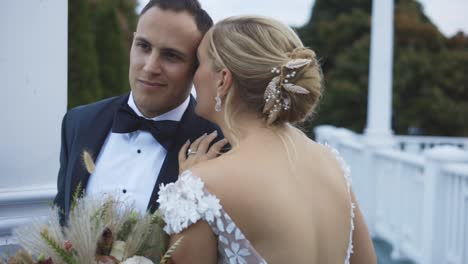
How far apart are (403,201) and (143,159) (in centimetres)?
449

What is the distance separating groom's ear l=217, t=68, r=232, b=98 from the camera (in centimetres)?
194

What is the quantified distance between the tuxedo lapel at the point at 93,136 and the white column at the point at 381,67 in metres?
6.35

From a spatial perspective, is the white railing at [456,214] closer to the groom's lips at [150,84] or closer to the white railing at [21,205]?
the groom's lips at [150,84]

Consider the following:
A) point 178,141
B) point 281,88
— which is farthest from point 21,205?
point 281,88

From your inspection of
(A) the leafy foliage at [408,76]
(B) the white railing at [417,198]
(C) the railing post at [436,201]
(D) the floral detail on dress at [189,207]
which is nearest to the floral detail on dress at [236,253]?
(D) the floral detail on dress at [189,207]

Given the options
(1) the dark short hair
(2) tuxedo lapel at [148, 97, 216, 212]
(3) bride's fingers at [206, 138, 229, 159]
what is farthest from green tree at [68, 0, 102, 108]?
(3) bride's fingers at [206, 138, 229, 159]

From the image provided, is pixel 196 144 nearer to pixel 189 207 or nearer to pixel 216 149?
pixel 216 149

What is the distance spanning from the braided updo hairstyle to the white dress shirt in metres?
0.52

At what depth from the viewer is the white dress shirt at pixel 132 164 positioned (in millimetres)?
2311

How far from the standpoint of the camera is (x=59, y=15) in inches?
99.1

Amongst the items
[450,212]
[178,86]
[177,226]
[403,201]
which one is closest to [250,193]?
[177,226]

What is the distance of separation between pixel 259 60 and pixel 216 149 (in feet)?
1.26

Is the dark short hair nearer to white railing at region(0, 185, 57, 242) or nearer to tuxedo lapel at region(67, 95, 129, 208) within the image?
tuxedo lapel at region(67, 95, 129, 208)

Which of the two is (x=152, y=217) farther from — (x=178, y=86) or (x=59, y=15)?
(x=59, y=15)
